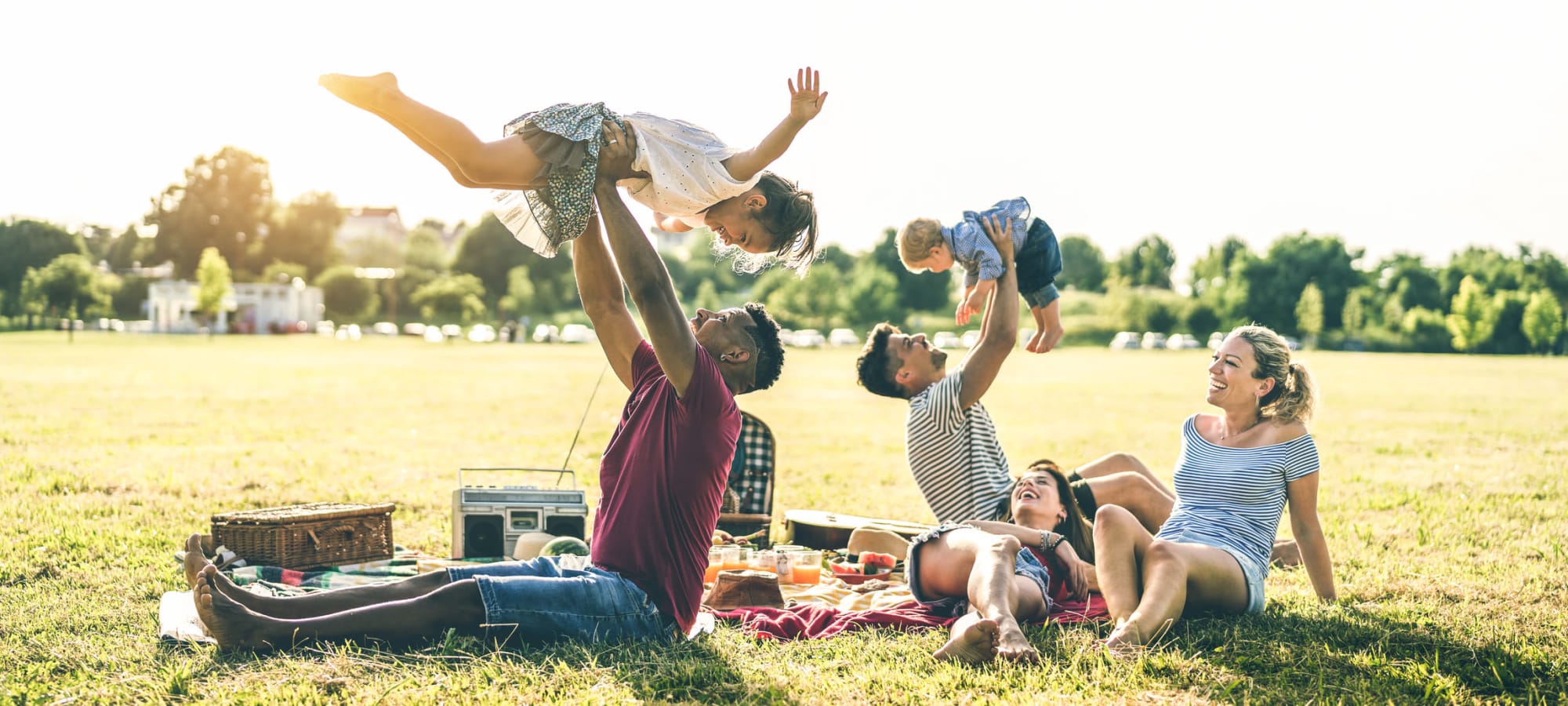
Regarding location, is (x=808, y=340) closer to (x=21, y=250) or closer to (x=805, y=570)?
(x=21, y=250)

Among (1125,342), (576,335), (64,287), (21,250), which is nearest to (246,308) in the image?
(64,287)

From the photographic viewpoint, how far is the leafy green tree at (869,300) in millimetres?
79500

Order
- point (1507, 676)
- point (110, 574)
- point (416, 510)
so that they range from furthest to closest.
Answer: point (416, 510) < point (110, 574) < point (1507, 676)

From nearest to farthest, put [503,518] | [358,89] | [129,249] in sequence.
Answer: [358,89] → [503,518] → [129,249]

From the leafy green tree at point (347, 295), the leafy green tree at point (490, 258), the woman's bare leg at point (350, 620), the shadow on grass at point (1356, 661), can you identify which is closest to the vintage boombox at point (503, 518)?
the woman's bare leg at point (350, 620)

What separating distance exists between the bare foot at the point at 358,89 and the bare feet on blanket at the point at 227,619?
157cm

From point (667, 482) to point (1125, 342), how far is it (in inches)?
2724

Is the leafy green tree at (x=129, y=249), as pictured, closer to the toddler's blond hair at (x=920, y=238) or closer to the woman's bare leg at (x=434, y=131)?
the toddler's blond hair at (x=920, y=238)

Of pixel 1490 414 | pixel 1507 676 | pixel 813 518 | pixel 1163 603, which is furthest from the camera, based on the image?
pixel 1490 414

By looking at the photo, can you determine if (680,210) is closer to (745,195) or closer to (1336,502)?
(745,195)

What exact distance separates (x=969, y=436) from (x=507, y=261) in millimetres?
83751

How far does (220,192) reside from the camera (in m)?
90.1

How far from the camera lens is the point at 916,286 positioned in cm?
8944

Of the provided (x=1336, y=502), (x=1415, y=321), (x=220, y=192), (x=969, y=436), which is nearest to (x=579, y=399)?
(x=1336, y=502)
